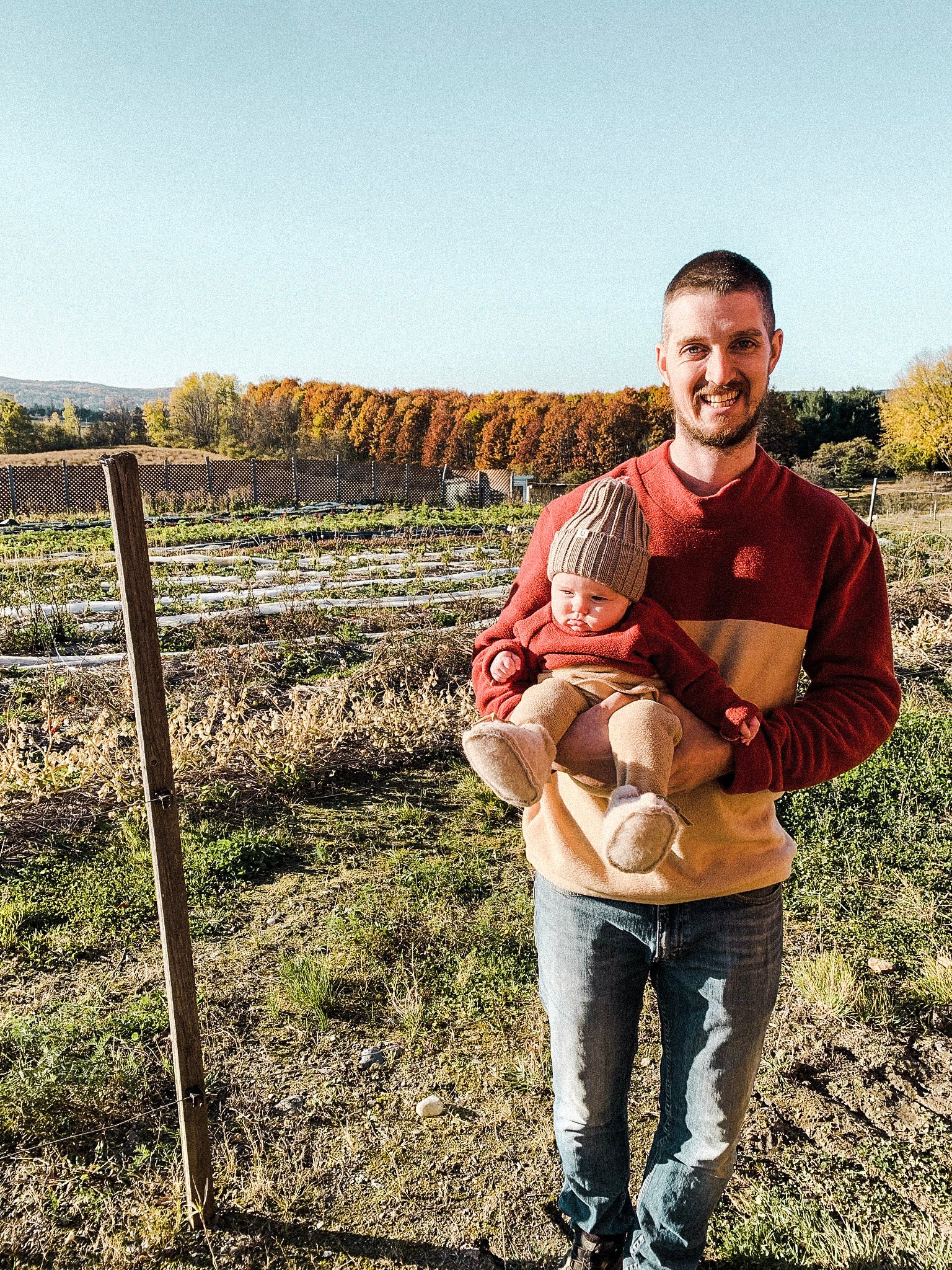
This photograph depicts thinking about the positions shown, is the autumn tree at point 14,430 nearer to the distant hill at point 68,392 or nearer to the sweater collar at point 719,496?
the sweater collar at point 719,496

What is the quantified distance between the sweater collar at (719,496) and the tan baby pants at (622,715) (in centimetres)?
31

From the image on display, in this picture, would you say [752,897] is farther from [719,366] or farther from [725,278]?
[725,278]

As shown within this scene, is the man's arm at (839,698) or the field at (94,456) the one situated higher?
the man's arm at (839,698)

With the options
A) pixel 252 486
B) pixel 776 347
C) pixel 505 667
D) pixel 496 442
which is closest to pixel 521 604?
pixel 505 667

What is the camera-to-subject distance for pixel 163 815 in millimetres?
2148

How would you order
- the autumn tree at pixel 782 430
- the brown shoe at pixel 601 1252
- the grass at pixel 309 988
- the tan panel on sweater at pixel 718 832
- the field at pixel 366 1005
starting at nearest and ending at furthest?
the tan panel on sweater at pixel 718 832
the brown shoe at pixel 601 1252
the field at pixel 366 1005
the grass at pixel 309 988
the autumn tree at pixel 782 430

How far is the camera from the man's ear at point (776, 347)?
152 cm

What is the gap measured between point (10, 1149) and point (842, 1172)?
238 centimetres

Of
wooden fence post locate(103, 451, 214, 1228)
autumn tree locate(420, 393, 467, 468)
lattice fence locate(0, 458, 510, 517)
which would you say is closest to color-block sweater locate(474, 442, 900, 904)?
wooden fence post locate(103, 451, 214, 1228)

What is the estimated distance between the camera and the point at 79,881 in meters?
3.96

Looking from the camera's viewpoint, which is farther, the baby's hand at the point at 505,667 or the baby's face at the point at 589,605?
the baby's hand at the point at 505,667

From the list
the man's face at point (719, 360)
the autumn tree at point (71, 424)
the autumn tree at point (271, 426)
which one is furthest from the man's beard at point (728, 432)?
the autumn tree at point (71, 424)

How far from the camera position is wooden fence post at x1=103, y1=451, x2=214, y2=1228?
6.59ft

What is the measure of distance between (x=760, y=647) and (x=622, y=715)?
0.30 metres
